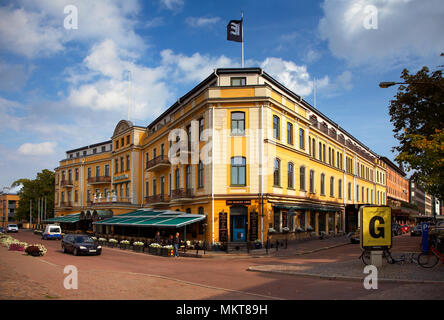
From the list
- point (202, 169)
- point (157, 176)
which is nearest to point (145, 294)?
point (202, 169)

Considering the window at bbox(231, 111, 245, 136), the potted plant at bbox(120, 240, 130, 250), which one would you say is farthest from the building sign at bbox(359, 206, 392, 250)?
the potted plant at bbox(120, 240, 130, 250)

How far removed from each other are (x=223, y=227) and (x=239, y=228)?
146cm

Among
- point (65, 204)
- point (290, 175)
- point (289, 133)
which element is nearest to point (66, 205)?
point (65, 204)

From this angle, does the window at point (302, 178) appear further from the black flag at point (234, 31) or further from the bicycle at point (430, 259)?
the bicycle at point (430, 259)

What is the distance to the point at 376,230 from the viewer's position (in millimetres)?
17203

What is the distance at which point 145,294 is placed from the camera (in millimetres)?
11156

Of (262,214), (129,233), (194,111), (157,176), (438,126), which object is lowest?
(129,233)

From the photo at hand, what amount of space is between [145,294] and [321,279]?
23.3 feet

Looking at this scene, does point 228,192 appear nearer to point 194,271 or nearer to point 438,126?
point 194,271

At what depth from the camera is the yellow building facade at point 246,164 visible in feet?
99.7

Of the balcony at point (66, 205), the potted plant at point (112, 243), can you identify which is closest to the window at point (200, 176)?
the potted plant at point (112, 243)

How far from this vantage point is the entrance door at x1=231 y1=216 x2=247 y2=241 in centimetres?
3020

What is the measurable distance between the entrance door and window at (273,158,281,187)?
14.1ft

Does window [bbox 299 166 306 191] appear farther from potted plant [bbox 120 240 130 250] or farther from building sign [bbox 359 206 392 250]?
building sign [bbox 359 206 392 250]
